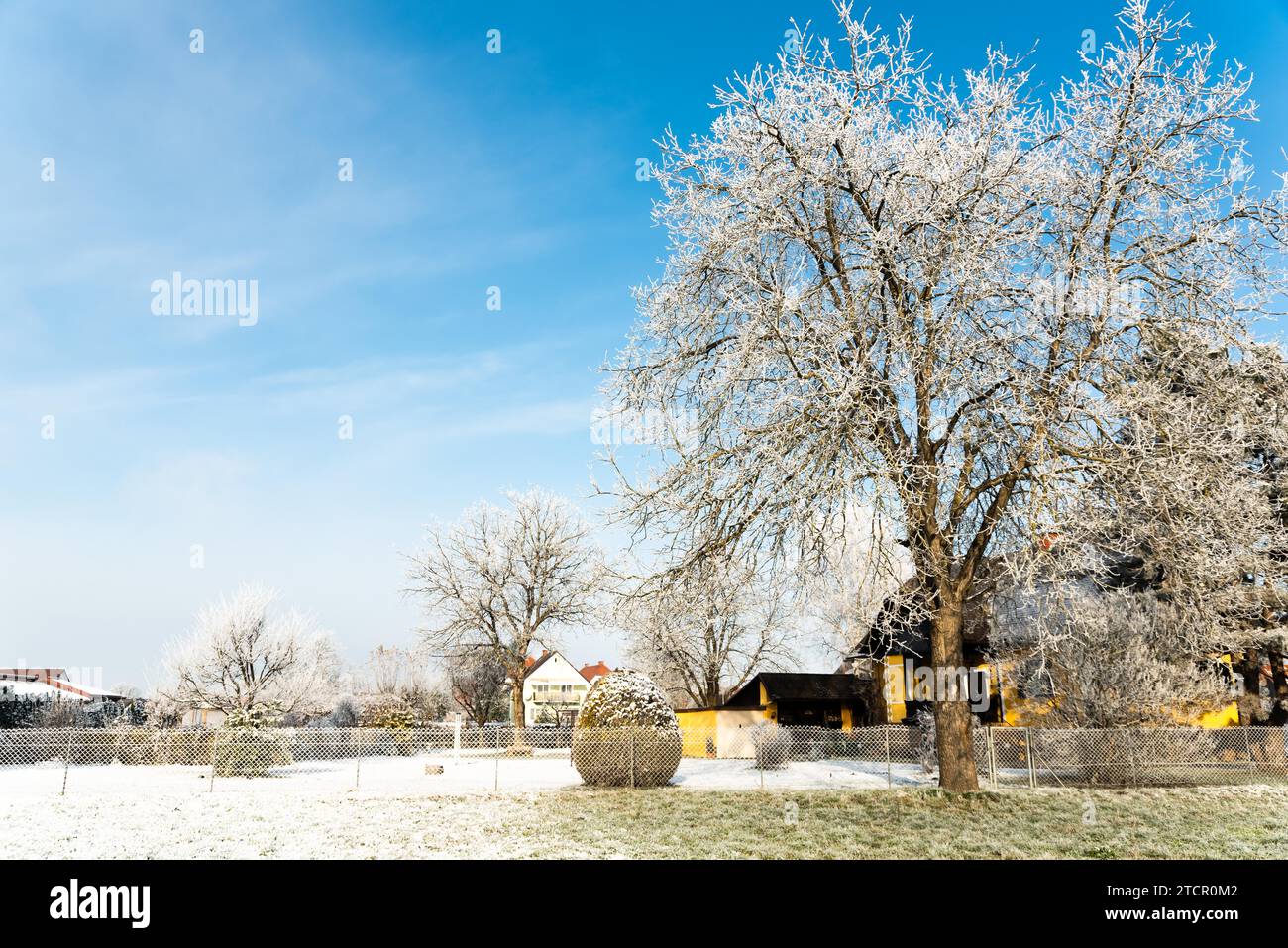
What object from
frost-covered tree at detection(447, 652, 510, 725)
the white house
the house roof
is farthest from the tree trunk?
the white house

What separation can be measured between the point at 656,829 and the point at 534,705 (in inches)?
2232

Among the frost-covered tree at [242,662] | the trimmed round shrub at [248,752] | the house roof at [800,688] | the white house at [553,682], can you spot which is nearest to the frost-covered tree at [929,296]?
the trimmed round shrub at [248,752]

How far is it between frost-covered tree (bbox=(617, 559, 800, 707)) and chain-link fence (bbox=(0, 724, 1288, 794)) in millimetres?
3598

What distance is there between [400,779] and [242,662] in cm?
2012

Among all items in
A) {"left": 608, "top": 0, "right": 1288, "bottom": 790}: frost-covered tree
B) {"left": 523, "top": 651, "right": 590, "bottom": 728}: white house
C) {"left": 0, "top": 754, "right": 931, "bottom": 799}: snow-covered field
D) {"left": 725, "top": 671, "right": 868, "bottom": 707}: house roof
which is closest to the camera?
{"left": 608, "top": 0, "right": 1288, "bottom": 790}: frost-covered tree

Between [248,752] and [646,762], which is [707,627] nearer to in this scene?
[646,762]

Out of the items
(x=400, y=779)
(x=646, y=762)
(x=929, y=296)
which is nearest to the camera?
(x=929, y=296)

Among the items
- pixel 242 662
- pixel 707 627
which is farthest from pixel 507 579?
pixel 707 627

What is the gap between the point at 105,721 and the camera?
4062cm

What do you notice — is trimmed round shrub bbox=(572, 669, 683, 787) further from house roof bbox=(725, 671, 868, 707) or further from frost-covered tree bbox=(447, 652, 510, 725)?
frost-covered tree bbox=(447, 652, 510, 725)

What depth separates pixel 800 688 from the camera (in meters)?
39.6

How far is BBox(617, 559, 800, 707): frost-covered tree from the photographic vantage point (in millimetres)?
14156
